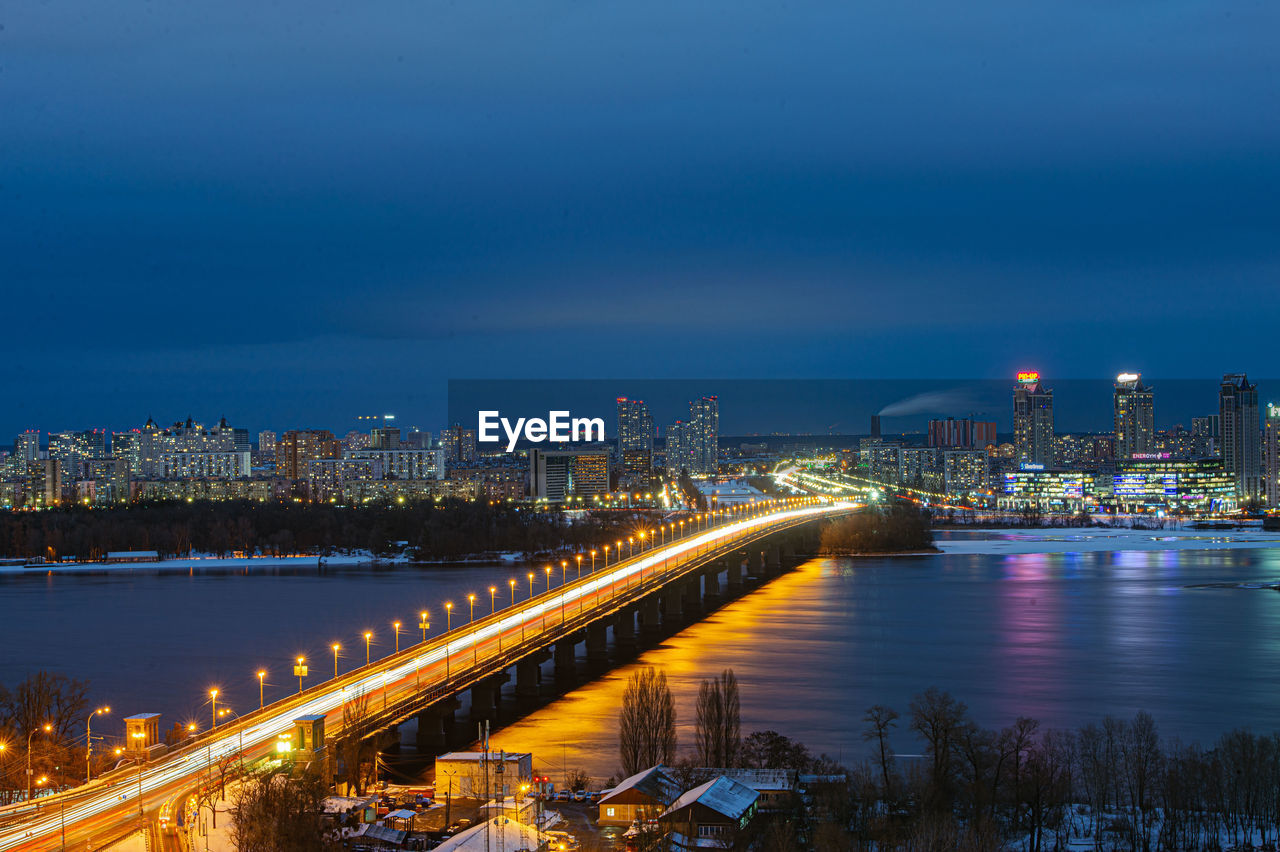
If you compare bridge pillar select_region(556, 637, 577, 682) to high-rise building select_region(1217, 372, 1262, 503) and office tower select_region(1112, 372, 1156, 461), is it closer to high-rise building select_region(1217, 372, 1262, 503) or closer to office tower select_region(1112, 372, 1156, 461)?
high-rise building select_region(1217, 372, 1262, 503)

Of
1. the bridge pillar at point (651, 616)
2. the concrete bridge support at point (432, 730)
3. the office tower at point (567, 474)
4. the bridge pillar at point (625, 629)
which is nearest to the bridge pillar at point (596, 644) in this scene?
the bridge pillar at point (625, 629)

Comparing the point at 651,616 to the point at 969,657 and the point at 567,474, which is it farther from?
the point at 567,474

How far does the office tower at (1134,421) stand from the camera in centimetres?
8581

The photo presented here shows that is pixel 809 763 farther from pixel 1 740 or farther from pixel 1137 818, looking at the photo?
pixel 1 740

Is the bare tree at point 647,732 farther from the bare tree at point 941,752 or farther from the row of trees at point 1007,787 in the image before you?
the bare tree at point 941,752

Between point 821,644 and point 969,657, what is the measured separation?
6.41 ft

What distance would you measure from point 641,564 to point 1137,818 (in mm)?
13820

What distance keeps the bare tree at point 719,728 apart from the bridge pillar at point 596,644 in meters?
5.10

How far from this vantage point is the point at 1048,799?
869 cm

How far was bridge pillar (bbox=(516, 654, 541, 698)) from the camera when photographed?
13.5m

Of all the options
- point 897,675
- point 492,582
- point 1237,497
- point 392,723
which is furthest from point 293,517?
point 1237,497

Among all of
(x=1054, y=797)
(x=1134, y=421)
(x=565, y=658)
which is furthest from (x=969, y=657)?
(x=1134, y=421)

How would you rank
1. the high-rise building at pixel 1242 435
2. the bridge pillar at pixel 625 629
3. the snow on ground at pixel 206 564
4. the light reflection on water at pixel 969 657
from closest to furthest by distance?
the light reflection on water at pixel 969 657
the bridge pillar at pixel 625 629
the snow on ground at pixel 206 564
the high-rise building at pixel 1242 435

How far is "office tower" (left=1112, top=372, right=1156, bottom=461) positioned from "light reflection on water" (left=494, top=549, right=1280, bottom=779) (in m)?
62.3
